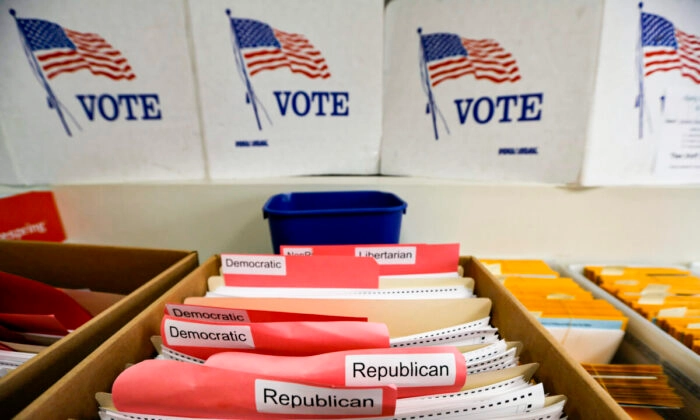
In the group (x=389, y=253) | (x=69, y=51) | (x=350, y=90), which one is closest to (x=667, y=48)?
(x=350, y=90)

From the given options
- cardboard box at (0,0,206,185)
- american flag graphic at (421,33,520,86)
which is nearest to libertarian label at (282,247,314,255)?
cardboard box at (0,0,206,185)

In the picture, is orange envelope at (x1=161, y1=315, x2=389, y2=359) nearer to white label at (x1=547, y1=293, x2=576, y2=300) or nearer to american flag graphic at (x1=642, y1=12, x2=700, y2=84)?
white label at (x1=547, y1=293, x2=576, y2=300)

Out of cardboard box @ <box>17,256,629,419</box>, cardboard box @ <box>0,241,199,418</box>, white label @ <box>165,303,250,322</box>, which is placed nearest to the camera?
cardboard box @ <box>17,256,629,419</box>

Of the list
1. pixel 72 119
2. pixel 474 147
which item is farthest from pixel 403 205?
pixel 72 119

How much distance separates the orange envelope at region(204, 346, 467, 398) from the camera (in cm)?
37

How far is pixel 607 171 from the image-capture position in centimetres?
92

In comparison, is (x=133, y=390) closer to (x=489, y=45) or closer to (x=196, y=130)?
(x=196, y=130)

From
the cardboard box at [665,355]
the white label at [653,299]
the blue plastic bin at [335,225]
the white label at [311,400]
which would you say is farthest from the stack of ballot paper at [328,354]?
the white label at [653,299]

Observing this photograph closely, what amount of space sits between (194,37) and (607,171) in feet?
4.03

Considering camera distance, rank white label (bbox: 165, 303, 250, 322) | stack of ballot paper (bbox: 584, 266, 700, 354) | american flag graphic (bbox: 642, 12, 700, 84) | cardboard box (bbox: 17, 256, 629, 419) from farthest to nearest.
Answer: american flag graphic (bbox: 642, 12, 700, 84), stack of ballot paper (bbox: 584, 266, 700, 354), white label (bbox: 165, 303, 250, 322), cardboard box (bbox: 17, 256, 629, 419)

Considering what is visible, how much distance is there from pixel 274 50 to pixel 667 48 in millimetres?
1063

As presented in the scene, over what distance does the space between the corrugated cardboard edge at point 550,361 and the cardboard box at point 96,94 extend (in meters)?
0.88

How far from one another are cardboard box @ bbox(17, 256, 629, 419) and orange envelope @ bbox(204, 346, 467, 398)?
13cm

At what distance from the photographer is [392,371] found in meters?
0.38
